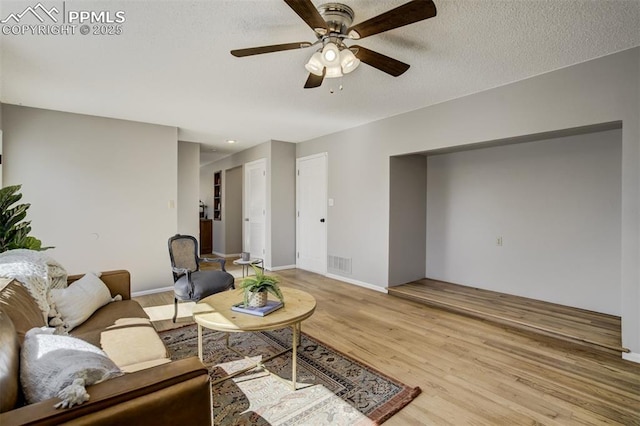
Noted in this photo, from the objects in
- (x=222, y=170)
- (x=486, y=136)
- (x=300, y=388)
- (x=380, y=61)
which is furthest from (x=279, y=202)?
(x=300, y=388)

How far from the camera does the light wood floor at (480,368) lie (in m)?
1.91

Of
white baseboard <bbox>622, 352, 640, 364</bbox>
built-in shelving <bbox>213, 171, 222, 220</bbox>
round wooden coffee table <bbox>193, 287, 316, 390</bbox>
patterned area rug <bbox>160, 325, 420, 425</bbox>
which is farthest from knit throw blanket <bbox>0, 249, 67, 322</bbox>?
built-in shelving <bbox>213, 171, 222, 220</bbox>

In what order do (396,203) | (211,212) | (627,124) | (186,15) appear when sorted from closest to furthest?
(186,15), (627,124), (396,203), (211,212)

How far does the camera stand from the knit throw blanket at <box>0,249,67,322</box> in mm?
1770

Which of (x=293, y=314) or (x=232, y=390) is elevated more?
(x=293, y=314)

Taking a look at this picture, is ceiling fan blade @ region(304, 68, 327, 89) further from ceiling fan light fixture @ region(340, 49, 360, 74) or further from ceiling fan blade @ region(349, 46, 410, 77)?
ceiling fan blade @ region(349, 46, 410, 77)

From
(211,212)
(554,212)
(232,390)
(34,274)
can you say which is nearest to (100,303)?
(34,274)

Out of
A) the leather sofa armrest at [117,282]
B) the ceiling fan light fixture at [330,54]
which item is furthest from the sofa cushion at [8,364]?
the ceiling fan light fixture at [330,54]

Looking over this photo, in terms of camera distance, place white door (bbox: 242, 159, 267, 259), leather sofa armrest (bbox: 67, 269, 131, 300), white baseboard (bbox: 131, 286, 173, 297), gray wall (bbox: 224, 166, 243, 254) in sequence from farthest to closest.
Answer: gray wall (bbox: 224, 166, 243, 254) < white door (bbox: 242, 159, 267, 259) < white baseboard (bbox: 131, 286, 173, 297) < leather sofa armrest (bbox: 67, 269, 131, 300)

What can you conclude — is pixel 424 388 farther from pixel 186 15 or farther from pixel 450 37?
pixel 186 15

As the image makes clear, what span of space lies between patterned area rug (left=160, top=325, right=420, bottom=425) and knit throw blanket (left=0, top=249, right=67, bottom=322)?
3.55ft

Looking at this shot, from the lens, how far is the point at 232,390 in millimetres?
2115

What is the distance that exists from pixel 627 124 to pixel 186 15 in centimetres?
350

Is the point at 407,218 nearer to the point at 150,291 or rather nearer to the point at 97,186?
the point at 150,291
